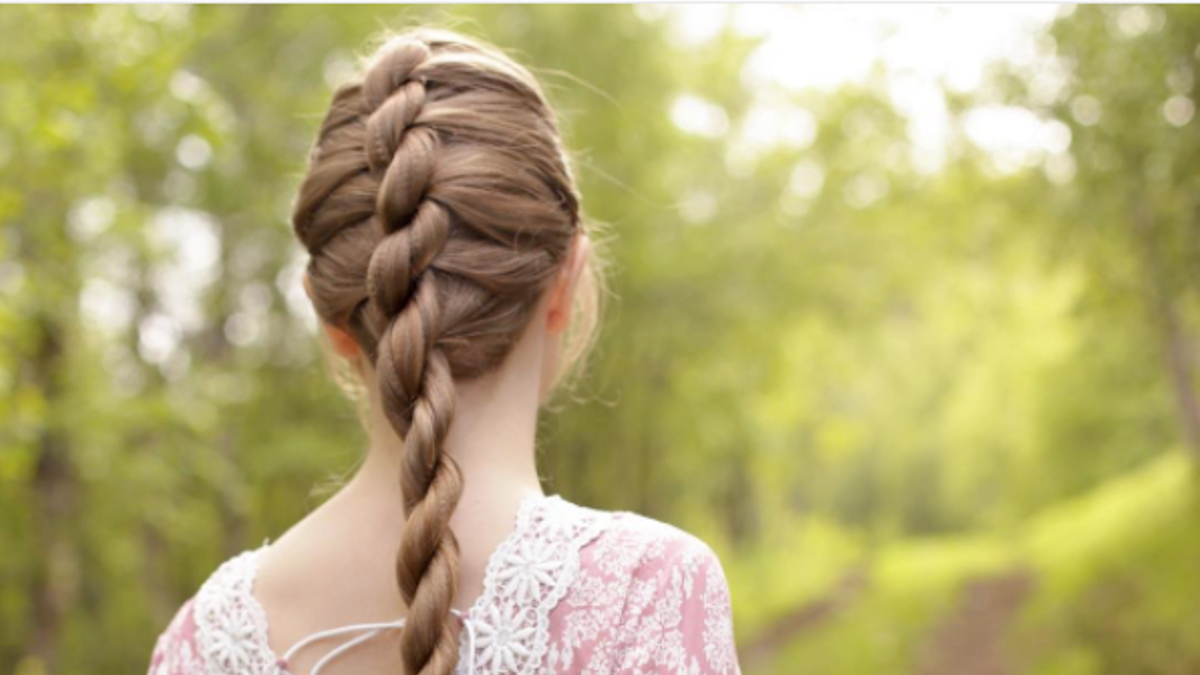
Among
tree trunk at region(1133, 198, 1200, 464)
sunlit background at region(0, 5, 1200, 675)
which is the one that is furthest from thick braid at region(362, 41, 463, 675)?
tree trunk at region(1133, 198, 1200, 464)

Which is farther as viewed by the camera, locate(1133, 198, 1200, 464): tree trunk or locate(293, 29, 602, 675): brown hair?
locate(1133, 198, 1200, 464): tree trunk

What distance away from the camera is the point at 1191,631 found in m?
11.0

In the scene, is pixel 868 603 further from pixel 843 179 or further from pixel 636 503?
pixel 843 179

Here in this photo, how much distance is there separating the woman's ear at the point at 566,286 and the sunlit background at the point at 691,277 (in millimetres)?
5357

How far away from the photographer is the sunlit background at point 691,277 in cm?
912

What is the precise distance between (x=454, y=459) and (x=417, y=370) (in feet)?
0.43

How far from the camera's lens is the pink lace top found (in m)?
1.47

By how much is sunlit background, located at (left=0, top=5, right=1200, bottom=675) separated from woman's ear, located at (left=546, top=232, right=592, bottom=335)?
536 centimetres

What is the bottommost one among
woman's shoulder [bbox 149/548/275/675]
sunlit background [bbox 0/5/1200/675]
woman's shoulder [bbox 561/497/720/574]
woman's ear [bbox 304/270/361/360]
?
sunlit background [bbox 0/5/1200/675]

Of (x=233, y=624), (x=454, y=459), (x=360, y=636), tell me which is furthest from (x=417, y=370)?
(x=233, y=624)

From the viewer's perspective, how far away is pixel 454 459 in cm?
152

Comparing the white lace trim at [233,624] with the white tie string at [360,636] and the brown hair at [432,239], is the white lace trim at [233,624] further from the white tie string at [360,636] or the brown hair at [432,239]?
the brown hair at [432,239]

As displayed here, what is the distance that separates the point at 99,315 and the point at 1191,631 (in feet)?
37.8

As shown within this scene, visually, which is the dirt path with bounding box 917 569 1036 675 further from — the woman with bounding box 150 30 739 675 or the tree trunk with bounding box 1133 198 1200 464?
the woman with bounding box 150 30 739 675
